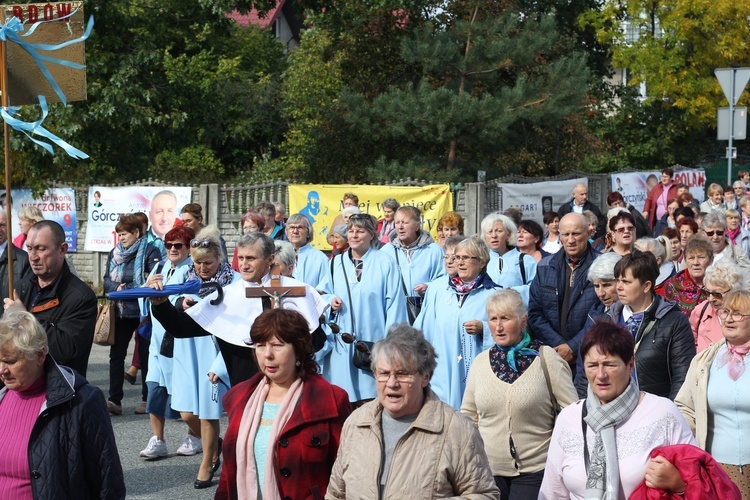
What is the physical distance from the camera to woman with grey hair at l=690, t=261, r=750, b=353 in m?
Result: 6.42

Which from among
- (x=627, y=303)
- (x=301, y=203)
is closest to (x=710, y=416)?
(x=627, y=303)

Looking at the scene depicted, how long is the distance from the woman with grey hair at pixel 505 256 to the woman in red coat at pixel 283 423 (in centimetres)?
472

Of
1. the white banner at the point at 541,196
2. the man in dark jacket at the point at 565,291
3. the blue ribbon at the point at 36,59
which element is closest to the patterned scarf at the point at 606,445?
the man in dark jacket at the point at 565,291

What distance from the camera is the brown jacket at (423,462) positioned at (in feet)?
13.3

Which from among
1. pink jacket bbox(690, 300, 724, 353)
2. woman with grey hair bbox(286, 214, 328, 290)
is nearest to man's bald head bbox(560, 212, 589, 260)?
pink jacket bbox(690, 300, 724, 353)

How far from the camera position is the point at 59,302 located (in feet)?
19.3

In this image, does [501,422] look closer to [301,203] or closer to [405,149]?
[301,203]

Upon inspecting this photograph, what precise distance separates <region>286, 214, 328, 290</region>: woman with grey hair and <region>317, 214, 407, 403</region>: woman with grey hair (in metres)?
0.55

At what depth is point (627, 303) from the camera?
20.2 ft

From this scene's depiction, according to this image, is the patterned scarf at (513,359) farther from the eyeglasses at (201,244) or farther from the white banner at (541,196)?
the white banner at (541,196)

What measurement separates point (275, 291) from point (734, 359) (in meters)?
2.48

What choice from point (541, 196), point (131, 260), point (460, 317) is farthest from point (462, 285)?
point (541, 196)

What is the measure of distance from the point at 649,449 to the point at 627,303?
6.57 ft

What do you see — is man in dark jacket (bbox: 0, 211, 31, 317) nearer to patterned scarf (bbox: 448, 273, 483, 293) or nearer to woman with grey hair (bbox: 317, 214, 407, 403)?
woman with grey hair (bbox: 317, 214, 407, 403)
